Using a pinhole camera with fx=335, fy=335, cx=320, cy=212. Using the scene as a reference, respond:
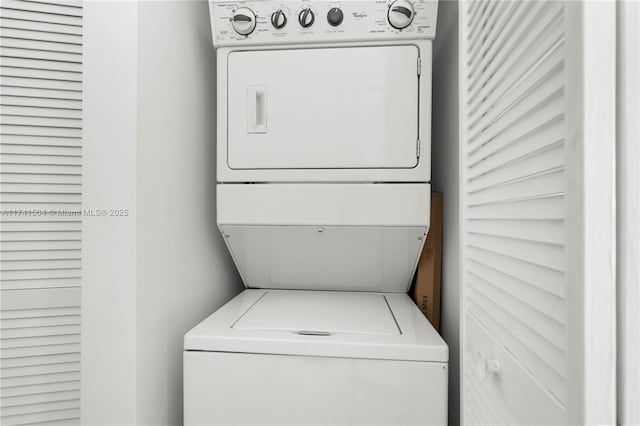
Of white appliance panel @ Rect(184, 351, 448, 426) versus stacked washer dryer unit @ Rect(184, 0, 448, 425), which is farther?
stacked washer dryer unit @ Rect(184, 0, 448, 425)

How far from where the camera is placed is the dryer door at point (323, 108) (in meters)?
1.31

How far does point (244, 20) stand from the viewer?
1337mm

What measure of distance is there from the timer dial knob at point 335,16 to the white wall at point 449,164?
19.7 inches

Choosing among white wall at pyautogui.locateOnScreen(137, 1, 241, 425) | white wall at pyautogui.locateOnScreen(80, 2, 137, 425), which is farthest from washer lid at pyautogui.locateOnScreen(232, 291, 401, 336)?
white wall at pyautogui.locateOnScreen(80, 2, 137, 425)

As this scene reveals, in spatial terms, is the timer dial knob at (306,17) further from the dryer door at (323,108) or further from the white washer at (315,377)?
the white washer at (315,377)

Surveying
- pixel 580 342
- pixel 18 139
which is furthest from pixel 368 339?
pixel 18 139

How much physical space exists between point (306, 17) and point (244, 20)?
0.25m

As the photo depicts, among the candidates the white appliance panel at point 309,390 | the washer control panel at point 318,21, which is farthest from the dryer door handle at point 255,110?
the white appliance panel at point 309,390

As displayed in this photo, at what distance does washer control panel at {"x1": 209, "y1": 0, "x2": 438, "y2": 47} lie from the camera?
4.20 feet

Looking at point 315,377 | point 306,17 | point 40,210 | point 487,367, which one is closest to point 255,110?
point 306,17

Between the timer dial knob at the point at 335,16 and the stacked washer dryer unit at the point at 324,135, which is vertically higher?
the timer dial knob at the point at 335,16

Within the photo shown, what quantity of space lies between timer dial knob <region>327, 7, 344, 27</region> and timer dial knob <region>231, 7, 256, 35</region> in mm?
307
